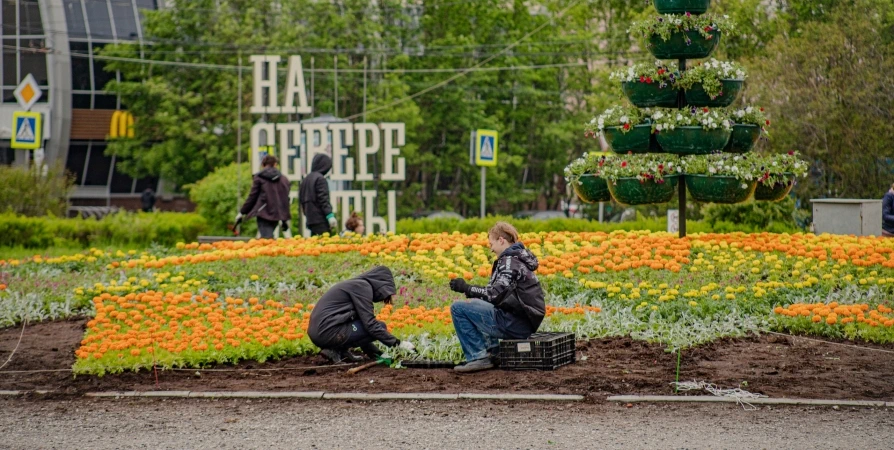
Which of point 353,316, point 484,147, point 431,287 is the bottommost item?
point 431,287

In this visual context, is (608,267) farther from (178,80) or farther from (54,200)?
(178,80)

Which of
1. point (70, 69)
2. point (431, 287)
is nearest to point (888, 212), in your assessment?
point (431, 287)

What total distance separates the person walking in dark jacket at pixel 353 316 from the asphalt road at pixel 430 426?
125 cm

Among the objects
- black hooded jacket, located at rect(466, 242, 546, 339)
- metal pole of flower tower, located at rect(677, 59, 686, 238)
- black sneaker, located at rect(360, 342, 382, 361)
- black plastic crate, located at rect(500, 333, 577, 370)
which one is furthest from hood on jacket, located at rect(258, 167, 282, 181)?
black plastic crate, located at rect(500, 333, 577, 370)

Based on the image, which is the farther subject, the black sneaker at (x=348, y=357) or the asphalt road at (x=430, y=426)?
the black sneaker at (x=348, y=357)

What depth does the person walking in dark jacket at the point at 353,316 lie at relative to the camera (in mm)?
9703

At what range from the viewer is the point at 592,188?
1557 cm

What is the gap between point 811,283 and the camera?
12.4 meters

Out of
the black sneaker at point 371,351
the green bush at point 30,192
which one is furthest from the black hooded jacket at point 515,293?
the green bush at point 30,192

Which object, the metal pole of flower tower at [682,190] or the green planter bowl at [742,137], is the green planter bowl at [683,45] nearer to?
the metal pole of flower tower at [682,190]

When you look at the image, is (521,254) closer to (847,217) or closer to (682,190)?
(682,190)

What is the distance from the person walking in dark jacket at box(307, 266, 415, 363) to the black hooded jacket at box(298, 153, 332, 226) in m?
7.16

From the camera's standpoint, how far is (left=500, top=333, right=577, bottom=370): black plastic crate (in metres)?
9.12

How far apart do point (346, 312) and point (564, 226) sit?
13674 mm
